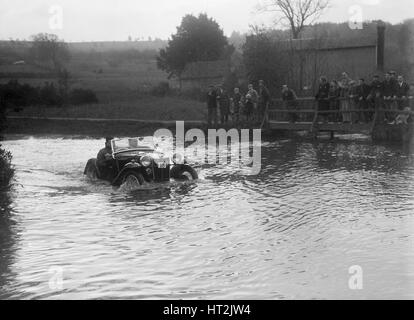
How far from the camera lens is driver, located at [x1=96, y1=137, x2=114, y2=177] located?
56.3ft

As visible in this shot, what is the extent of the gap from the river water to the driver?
1.44 feet

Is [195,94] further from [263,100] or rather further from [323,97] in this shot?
[323,97]

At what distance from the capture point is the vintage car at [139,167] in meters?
16.2

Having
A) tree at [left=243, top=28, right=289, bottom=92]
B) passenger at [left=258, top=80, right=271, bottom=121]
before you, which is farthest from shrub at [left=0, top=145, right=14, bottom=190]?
tree at [left=243, top=28, right=289, bottom=92]

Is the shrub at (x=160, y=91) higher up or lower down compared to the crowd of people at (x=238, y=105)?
higher up

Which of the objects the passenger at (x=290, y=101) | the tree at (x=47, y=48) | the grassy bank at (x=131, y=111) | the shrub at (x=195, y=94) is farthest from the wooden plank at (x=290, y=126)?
the tree at (x=47, y=48)

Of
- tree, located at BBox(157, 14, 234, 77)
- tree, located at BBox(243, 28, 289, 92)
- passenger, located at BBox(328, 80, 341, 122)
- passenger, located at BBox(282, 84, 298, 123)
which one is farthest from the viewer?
tree, located at BBox(157, 14, 234, 77)

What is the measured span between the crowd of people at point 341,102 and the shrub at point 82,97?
2663 cm

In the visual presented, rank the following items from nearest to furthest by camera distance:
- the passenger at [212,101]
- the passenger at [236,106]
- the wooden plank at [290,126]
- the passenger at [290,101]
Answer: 1. the wooden plank at [290,126]
2. the passenger at [290,101]
3. the passenger at [212,101]
4. the passenger at [236,106]

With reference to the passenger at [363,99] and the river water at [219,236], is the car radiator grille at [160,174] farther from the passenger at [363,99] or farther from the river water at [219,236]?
the passenger at [363,99]

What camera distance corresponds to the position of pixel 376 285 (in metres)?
7.89

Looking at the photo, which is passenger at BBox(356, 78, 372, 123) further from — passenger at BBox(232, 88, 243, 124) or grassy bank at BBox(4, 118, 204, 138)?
grassy bank at BBox(4, 118, 204, 138)

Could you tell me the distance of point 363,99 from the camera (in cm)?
2512
